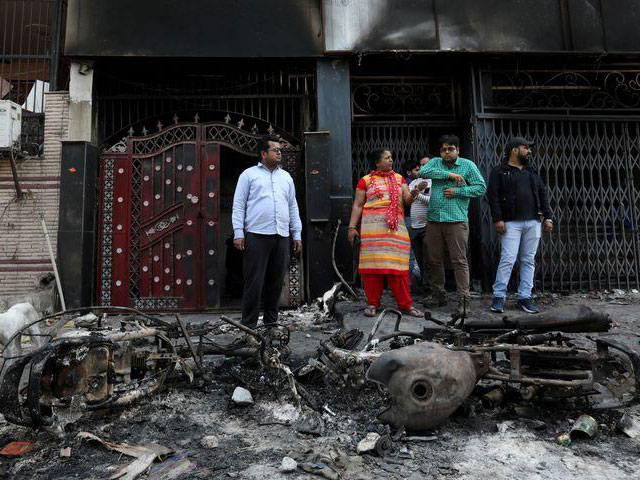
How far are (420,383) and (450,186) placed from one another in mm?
3379

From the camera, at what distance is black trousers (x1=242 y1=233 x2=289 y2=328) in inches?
168

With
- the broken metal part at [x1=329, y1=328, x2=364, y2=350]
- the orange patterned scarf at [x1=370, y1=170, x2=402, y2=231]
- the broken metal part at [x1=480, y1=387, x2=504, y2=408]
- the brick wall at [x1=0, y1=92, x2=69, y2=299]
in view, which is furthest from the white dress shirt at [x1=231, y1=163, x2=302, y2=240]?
the brick wall at [x1=0, y1=92, x2=69, y2=299]

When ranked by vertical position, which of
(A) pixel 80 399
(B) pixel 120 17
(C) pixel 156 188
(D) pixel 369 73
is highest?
(B) pixel 120 17

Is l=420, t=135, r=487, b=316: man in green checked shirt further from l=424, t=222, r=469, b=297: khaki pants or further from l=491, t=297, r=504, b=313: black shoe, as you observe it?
l=491, t=297, r=504, b=313: black shoe

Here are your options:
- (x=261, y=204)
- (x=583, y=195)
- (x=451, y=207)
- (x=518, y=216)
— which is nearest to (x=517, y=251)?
(x=518, y=216)

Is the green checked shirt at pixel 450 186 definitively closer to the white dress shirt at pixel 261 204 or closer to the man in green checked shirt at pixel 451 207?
the man in green checked shirt at pixel 451 207

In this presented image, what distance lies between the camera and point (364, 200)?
206 inches

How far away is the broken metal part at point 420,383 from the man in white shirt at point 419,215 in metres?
3.16

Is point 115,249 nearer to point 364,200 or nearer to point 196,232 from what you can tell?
point 196,232

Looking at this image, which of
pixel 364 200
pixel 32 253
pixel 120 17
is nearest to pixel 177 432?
pixel 364 200

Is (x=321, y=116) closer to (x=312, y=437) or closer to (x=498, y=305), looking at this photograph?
(x=498, y=305)

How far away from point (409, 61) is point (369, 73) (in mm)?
644

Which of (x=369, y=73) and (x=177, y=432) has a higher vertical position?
(x=369, y=73)

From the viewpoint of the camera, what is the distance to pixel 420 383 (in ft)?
7.82
